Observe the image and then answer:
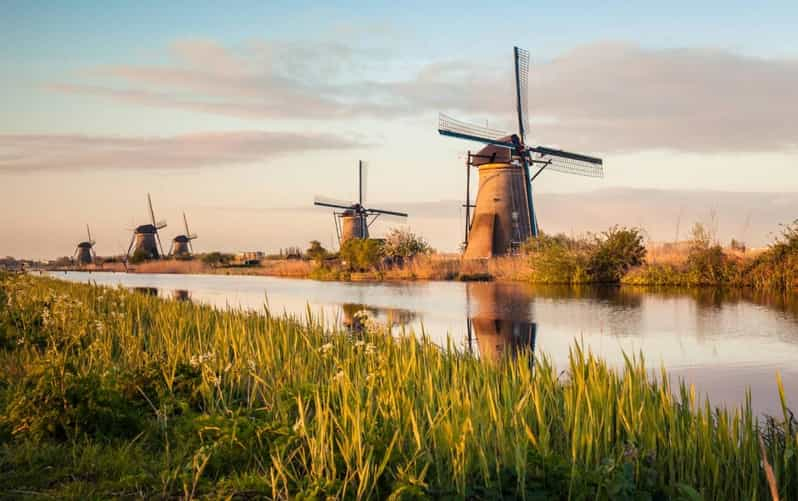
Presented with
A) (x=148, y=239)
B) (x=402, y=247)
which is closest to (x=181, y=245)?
(x=148, y=239)

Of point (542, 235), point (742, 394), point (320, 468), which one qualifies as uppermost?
point (542, 235)

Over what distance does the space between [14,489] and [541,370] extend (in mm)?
2956

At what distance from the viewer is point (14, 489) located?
3.27 meters

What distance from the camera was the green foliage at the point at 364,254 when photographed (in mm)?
36625

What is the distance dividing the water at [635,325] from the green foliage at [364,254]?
50.3ft

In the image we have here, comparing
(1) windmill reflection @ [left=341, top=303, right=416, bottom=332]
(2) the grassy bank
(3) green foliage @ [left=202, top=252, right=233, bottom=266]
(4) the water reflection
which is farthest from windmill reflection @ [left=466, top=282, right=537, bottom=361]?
(3) green foliage @ [left=202, top=252, right=233, bottom=266]

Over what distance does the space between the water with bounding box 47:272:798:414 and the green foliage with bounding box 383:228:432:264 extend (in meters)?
15.2

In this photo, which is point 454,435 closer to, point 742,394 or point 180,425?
point 180,425

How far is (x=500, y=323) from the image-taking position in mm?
12773

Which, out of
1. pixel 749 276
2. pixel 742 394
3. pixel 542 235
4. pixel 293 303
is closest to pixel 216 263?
pixel 542 235

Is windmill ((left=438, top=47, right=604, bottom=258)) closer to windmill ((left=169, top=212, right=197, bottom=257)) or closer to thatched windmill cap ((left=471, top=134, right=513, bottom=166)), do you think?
thatched windmill cap ((left=471, top=134, right=513, bottom=166))

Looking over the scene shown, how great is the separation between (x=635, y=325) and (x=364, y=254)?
25.3m

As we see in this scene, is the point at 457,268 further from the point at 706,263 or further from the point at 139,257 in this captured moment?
the point at 139,257

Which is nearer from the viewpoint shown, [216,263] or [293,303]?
[293,303]
